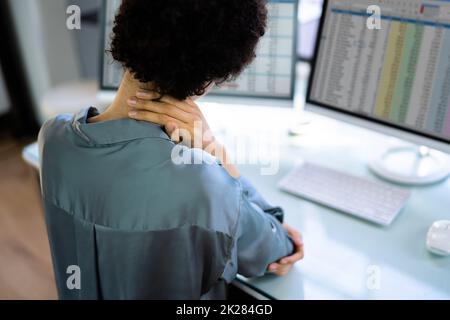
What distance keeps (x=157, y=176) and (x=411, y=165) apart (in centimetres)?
80

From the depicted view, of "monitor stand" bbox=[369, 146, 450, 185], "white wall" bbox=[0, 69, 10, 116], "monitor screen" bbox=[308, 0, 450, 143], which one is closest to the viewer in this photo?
"monitor screen" bbox=[308, 0, 450, 143]

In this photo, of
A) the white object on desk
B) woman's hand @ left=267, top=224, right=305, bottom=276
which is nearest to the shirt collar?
woman's hand @ left=267, top=224, right=305, bottom=276

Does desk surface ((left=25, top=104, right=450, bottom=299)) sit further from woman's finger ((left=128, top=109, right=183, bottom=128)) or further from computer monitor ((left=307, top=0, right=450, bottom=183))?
woman's finger ((left=128, top=109, right=183, bottom=128))

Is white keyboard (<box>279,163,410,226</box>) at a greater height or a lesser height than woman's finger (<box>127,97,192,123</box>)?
lesser

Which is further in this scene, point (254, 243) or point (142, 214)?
point (254, 243)

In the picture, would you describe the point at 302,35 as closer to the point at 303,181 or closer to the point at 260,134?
the point at 260,134

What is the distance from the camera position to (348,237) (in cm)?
108

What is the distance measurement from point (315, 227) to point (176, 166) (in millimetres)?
440

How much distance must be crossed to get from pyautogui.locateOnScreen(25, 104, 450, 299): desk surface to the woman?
0.11 meters

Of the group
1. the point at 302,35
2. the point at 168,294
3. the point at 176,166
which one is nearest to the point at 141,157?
the point at 176,166

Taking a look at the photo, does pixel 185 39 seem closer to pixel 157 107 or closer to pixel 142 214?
pixel 157 107

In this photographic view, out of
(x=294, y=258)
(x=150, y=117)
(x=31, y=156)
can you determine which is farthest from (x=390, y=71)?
(x=31, y=156)

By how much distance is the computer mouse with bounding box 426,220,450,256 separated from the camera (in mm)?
1009
